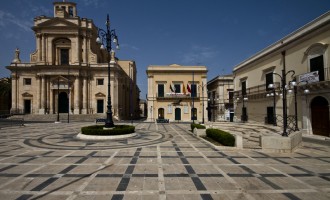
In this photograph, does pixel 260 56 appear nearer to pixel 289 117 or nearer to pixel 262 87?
pixel 262 87

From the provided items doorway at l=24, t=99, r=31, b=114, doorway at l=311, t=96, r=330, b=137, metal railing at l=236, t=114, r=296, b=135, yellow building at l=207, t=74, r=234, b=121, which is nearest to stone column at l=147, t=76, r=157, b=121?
yellow building at l=207, t=74, r=234, b=121

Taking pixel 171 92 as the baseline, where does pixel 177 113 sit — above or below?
below

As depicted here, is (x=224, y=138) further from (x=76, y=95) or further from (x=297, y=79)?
(x=76, y=95)

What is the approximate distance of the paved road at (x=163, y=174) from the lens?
205 inches

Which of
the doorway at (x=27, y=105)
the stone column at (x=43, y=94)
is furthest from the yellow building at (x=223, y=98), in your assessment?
the doorway at (x=27, y=105)

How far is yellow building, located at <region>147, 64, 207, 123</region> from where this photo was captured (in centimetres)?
3728

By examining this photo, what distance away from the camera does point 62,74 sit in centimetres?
3681

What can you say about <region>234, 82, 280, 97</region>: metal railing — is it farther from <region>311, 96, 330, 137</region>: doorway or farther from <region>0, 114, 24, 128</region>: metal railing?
<region>0, 114, 24, 128</region>: metal railing

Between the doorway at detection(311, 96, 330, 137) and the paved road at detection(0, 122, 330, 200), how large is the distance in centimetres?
678

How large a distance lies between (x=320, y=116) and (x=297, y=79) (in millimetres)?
3879

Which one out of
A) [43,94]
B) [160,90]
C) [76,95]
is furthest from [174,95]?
[43,94]

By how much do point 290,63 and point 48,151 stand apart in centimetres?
2200

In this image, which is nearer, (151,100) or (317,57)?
(317,57)

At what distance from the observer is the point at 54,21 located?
3816 centimetres
